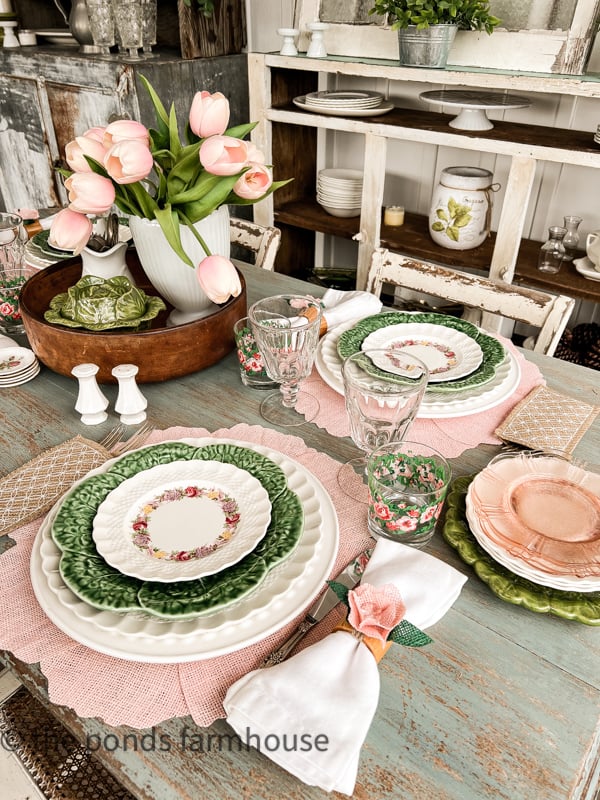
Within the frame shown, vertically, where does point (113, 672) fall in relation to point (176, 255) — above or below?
below

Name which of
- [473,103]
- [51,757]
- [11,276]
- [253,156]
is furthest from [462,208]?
[51,757]

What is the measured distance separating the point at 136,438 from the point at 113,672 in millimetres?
389

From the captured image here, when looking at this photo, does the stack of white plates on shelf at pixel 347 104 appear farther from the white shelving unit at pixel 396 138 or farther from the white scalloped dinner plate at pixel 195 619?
the white scalloped dinner plate at pixel 195 619

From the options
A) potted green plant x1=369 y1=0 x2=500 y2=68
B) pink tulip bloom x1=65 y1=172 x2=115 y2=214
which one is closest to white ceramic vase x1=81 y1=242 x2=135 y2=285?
pink tulip bloom x1=65 y1=172 x2=115 y2=214

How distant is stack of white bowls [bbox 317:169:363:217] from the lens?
223 centimetres

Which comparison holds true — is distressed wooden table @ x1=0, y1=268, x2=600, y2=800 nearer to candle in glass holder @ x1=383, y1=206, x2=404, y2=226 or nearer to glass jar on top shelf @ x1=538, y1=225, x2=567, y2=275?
glass jar on top shelf @ x1=538, y1=225, x2=567, y2=275

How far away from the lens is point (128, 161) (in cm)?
85

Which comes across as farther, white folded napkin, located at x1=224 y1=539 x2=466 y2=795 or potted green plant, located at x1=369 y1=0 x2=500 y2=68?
potted green plant, located at x1=369 y1=0 x2=500 y2=68

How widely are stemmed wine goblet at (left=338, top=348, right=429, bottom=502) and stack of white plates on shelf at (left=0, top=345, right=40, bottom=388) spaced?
57 cm

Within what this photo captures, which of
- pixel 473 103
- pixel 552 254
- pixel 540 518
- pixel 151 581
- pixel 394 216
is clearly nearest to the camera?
pixel 151 581

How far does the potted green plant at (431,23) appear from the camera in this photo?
1601 mm

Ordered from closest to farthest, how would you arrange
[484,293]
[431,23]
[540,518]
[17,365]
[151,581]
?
[151,581], [540,518], [17,365], [484,293], [431,23]

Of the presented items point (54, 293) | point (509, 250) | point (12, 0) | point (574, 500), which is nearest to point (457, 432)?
point (574, 500)

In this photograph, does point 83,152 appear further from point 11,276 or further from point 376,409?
point 376,409
